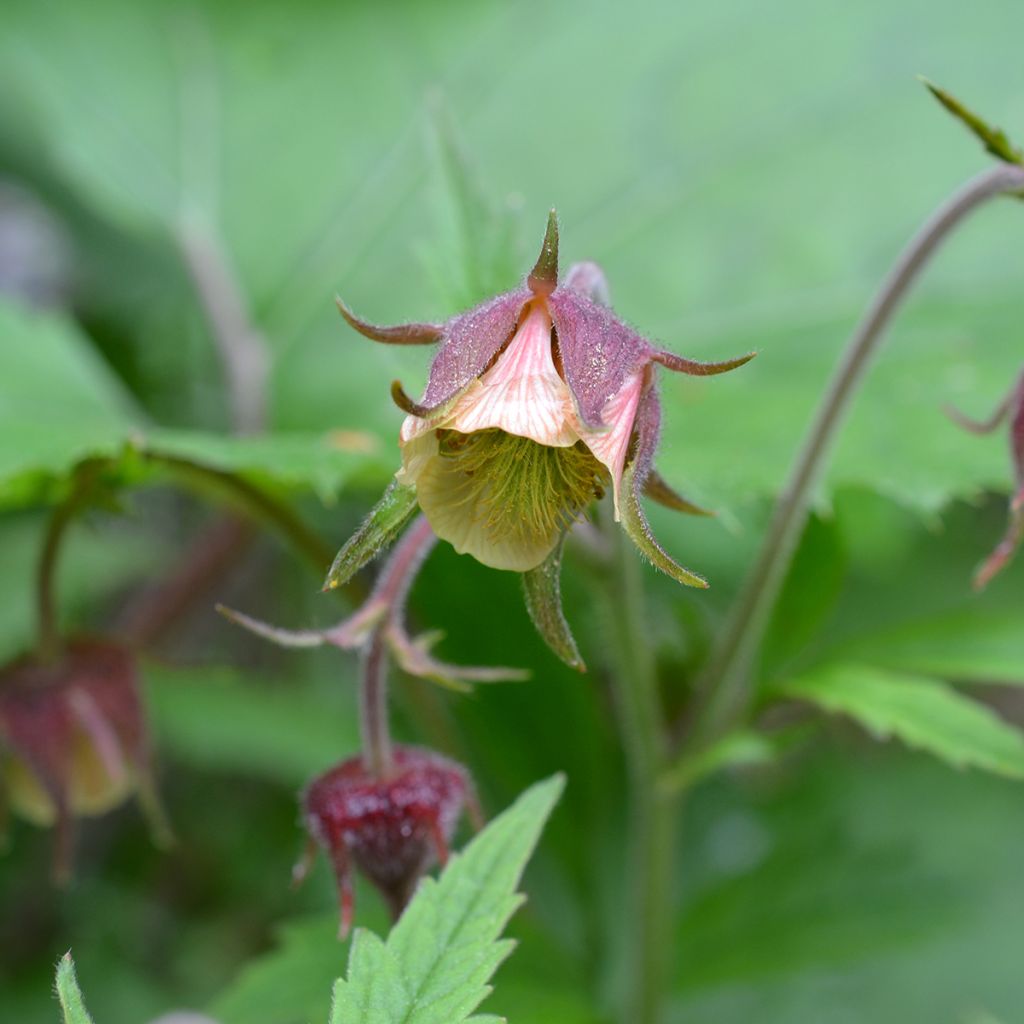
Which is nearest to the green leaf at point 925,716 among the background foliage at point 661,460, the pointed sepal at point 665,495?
the background foliage at point 661,460

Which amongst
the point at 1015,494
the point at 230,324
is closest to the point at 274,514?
the point at 1015,494

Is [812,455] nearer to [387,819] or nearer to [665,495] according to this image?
[665,495]

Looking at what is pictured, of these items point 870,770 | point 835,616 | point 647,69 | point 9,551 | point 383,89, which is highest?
point 647,69

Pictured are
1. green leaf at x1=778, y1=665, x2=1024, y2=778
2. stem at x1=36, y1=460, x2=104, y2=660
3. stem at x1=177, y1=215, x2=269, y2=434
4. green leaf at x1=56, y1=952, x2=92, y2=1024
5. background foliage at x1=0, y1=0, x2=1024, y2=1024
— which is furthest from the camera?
stem at x1=177, y1=215, x2=269, y2=434

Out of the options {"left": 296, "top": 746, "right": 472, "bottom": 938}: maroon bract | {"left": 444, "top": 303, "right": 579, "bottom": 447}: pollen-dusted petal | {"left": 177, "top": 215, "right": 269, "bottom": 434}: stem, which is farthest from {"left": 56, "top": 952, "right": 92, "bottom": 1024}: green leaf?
{"left": 177, "top": 215, "right": 269, "bottom": 434}: stem

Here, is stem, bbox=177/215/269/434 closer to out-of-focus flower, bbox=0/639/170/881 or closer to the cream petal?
out-of-focus flower, bbox=0/639/170/881

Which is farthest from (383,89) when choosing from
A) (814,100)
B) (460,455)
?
(460,455)

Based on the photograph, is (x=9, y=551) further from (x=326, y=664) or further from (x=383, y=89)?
(x=383, y=89)

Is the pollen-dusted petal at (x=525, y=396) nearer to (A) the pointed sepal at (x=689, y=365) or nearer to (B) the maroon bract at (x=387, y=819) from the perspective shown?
(A) the pointed sepal at (x=689, y=365)
